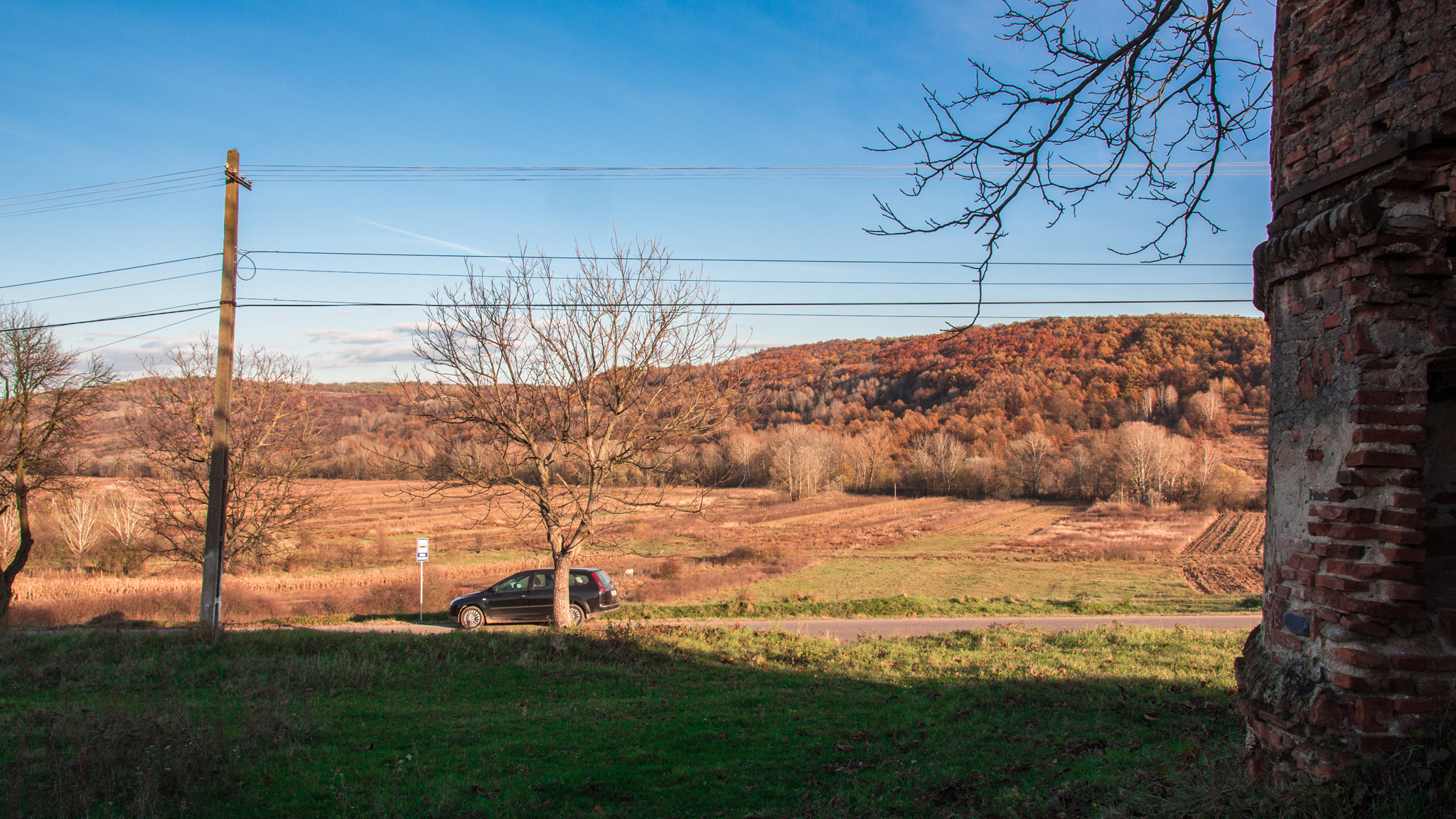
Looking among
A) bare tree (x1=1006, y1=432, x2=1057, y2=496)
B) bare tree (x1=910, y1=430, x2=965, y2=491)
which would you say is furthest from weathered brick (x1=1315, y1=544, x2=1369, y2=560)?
bare tree (x1=910, y1=430, x2=965, y2=491)

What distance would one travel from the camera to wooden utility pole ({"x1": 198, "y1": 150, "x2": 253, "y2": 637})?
40.4 feet

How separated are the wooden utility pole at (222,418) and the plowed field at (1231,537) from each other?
1926 inches

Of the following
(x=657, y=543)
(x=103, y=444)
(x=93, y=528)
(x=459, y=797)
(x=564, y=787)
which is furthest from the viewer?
(x=657, y=543)

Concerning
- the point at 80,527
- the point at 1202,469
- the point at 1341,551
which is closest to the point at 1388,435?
the point at 1341,551

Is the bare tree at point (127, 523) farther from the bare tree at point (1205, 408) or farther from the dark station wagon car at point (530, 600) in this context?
the bare tree at point (1205, 408)

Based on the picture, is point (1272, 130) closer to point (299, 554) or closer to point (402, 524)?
point (299, 554)

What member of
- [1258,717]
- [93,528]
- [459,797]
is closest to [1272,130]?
[1258,717]

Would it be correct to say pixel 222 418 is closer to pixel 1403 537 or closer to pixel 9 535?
pixel 1403 537

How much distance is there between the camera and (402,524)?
183 ft

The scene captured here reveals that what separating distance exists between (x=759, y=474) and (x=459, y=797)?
78.1 meters

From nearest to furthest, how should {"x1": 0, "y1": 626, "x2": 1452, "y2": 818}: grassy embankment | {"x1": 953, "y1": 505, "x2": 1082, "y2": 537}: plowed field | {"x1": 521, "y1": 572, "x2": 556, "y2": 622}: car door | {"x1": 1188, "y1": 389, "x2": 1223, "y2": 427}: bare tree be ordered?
{"x1": 0, "y1": 626, "x2": 1452, "y2": 818}: grassy embankment < {"x1": 521, "y1": 572, "x2": 556, "y2": 622}: car door < {"x1": 953, "y1": 505, "x2": 1082, "y2": 537}: plowed field < {"x1": 1188, "y1": 389, "x2": 1223, "y2": 427}: bare tree

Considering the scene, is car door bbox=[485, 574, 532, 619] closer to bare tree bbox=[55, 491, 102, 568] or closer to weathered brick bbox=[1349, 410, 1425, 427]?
weathered brick bbox=[1349, 410, 1425, 427]

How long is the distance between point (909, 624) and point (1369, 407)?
15971mm

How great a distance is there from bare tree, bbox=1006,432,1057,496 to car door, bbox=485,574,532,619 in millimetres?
77643
